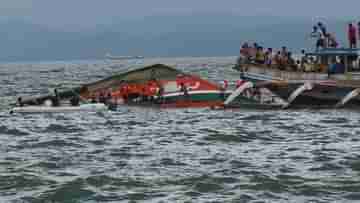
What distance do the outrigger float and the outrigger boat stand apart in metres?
1.33

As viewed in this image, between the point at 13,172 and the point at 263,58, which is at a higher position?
the point at 263,58

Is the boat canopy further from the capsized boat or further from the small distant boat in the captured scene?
the small distant boat

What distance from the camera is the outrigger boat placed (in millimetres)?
46031

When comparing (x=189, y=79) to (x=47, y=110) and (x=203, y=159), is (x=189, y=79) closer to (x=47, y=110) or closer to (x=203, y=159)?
(x=47, y=110)

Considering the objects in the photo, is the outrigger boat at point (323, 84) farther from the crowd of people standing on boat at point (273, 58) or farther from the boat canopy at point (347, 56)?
the crowd of people standing on boat at point (273, 58)

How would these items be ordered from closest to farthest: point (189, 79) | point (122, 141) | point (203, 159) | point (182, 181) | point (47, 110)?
point (182, 181) < point (203, 159) < point (122, 141) < point (47, 110) < point (189, 79)

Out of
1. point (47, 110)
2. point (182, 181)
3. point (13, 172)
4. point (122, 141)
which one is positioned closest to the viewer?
point (182, 181)

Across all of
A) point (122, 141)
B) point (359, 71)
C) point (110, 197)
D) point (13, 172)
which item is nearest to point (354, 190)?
point (110, 197)

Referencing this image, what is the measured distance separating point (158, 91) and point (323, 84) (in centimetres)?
998

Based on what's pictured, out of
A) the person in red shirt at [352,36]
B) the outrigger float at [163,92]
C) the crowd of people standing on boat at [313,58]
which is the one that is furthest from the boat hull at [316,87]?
the person in red shirt at [352,36]

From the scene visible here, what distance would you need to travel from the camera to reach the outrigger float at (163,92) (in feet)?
163

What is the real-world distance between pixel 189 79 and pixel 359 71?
9869mm

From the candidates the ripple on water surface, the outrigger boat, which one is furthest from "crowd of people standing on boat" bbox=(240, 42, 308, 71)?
the ripple on water surface

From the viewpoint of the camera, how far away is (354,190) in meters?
21.7
